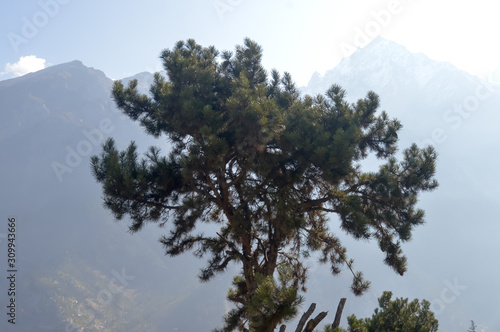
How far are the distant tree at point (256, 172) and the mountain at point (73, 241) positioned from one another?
8731cm

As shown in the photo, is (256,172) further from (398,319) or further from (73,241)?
(73,241)

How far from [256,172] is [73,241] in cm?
11696

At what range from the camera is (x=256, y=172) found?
6.71 metres

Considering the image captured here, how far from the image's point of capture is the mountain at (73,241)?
88.4 metres

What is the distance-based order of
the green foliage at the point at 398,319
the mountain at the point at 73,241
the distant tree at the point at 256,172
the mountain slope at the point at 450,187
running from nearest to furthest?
1. the distant tree at the point at 256,172
2. the green foliage at the point at 398,319
3. the mountain at the point at 73,241
4. the mountain slope at the point at 450,187

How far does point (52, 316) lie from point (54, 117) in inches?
3148

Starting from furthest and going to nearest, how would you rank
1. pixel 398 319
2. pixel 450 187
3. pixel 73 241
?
pixel 450 187 < pixel 73 241 < pixel 398 319

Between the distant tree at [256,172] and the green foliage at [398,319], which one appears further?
the green foliage at [398,319]

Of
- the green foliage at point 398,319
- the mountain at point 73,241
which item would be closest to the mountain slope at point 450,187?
the mountain at point 73,241

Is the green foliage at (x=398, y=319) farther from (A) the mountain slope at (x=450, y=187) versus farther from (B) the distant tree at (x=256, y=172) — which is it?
(A) the mountain slope at (x=450, y=187)

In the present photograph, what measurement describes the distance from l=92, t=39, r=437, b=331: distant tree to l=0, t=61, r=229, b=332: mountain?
87.3m

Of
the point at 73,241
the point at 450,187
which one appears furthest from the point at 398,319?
the point at 450,187

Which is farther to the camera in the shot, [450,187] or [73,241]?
[450,187]

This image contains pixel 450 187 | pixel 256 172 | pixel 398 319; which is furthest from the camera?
pixel 450 187
